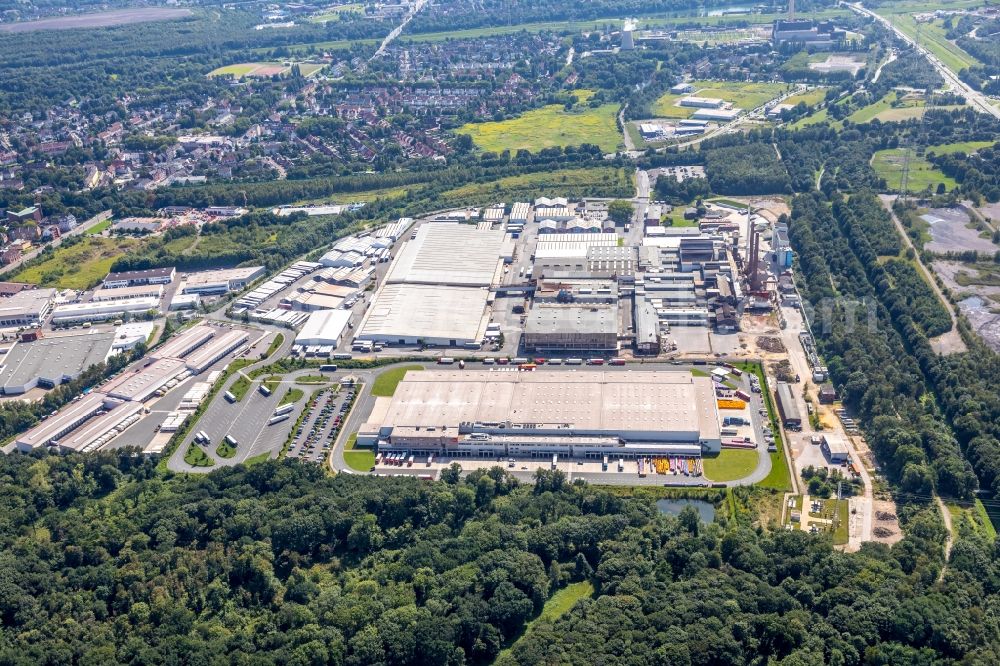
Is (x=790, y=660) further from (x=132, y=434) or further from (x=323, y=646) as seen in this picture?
(x=132, y=434)

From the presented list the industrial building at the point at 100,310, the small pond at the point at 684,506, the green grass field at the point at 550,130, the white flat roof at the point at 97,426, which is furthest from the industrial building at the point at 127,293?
the small pond at the point at 684,506

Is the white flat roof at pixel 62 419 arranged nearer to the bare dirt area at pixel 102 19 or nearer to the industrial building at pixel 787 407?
the industrial building at pixel 787 407

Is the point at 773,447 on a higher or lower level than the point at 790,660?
lower

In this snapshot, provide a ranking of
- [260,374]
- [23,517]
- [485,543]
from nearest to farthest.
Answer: [485,543]
[23,517]
[260,374]

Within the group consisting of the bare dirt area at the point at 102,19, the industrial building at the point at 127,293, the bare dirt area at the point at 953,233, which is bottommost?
the bare dirt area at the point at 953,233

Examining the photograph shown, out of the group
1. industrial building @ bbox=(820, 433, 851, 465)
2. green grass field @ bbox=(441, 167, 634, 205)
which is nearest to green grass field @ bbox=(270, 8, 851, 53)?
green grass field @ bbox=(441, 167, 634, 205)

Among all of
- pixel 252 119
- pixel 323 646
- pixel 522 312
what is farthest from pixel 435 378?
pixel 252 119

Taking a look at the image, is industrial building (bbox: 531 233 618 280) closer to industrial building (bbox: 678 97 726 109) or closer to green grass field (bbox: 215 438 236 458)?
green grass field (bbox: 215 438 236 458)
